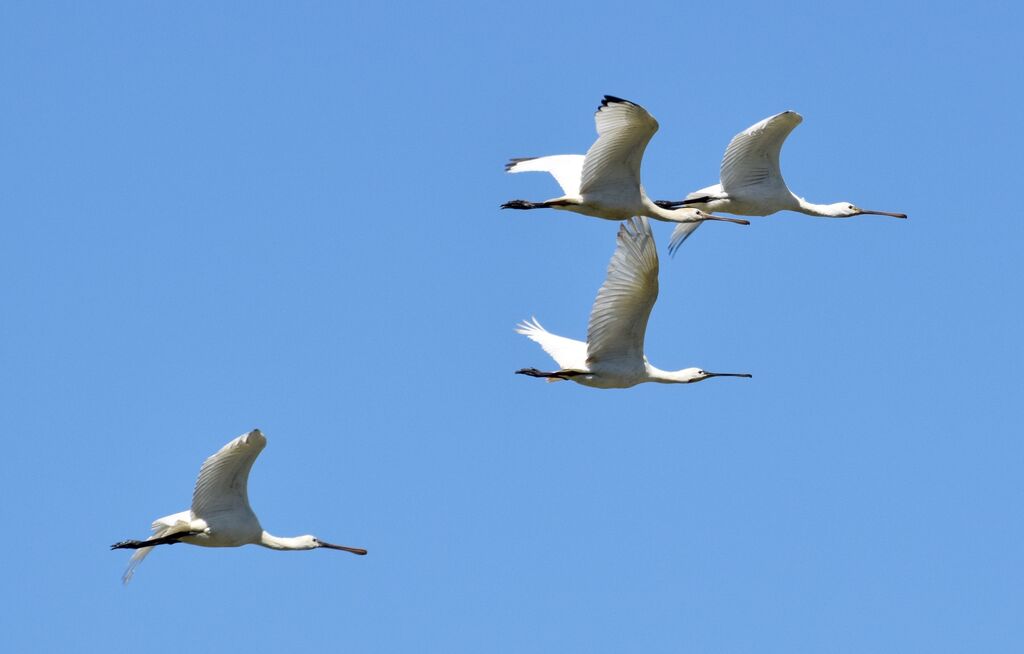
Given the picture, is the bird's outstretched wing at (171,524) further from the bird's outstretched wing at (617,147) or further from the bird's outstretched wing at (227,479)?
the bird's outstretched wing at (617,147)

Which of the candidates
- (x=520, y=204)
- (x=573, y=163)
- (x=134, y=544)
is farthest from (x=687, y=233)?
(x=134, y=544)

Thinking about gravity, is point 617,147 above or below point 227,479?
above

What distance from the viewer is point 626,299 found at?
94.6 ft

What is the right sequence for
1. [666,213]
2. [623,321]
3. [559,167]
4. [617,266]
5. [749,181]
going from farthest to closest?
[559,167] < [749,181] < [666,213] < [623,321] < [617,266]

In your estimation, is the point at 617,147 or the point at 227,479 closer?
the point at 227,479

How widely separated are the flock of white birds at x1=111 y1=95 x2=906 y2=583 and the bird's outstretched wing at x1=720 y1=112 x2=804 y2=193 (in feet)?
0.05

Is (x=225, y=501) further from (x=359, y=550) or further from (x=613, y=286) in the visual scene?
(x=613, y=286)

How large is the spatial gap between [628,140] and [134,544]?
28.6 feet

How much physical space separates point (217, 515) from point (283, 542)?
182cm

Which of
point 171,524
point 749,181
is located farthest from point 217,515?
point 749,181

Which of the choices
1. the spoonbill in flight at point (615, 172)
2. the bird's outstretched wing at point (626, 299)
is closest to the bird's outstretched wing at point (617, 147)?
the spoonbill in flight at point (615, 172)

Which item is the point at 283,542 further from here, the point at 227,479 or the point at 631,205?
the point at 631,205

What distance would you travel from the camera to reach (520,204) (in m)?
29.8

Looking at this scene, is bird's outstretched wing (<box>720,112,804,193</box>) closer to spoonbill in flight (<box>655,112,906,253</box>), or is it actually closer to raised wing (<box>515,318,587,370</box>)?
spoonbill in flight (<box>655,112,906,253</box>)
